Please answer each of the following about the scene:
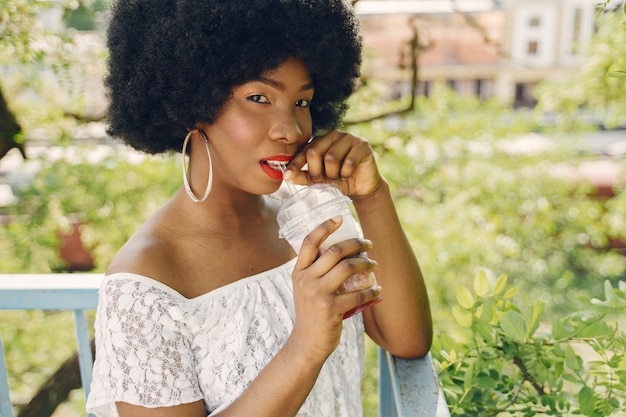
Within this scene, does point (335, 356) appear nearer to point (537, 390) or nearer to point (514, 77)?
point (537, 390)

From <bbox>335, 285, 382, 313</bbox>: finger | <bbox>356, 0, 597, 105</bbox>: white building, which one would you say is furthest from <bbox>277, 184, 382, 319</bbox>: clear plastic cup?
<bbox>356, 0, 597, 105</bbox>: white building

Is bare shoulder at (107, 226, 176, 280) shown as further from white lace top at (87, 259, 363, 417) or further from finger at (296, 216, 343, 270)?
finger at (296, 216, 343, 270)

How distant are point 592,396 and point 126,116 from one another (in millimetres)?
1255

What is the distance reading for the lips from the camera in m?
1.28

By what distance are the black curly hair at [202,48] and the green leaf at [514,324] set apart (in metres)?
0.70

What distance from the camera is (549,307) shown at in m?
4.73

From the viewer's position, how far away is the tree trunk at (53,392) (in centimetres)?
250

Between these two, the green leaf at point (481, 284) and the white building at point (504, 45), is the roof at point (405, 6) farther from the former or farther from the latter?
the green leaf at point (481, 284)

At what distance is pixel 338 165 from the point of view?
136 centimetres

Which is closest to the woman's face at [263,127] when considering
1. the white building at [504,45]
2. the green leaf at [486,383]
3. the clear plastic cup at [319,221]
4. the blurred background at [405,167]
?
the clear plastic cup at [319,221]

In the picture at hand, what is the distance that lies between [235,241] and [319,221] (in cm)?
42

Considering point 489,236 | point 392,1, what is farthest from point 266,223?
point 392,1

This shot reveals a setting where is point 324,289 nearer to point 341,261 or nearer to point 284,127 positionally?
point 341,261

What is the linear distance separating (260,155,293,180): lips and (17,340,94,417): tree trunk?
1746mm
